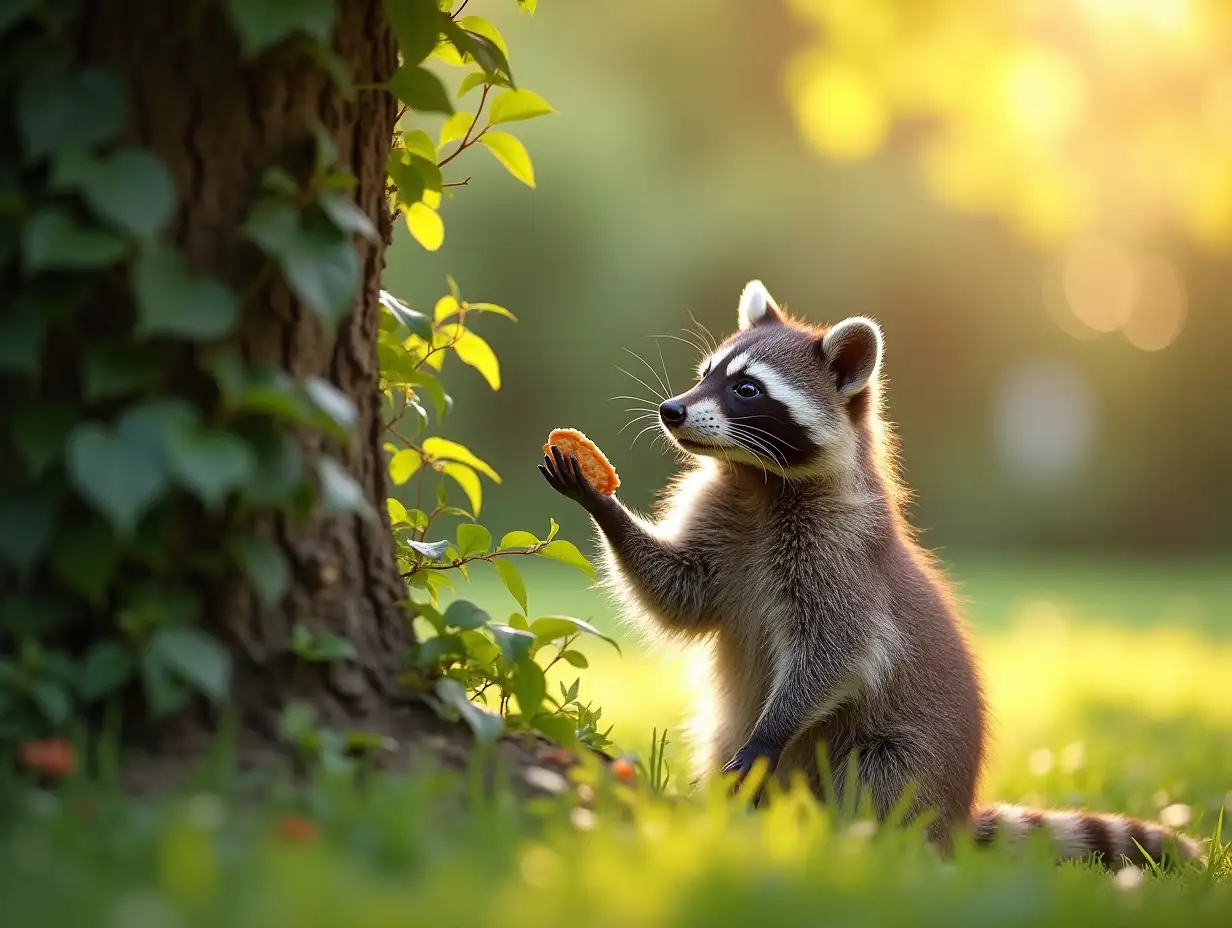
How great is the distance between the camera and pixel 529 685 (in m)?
2.90

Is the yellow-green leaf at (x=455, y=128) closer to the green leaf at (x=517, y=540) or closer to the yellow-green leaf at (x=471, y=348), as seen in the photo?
the yellow-green leaf at (x=471, y=348)

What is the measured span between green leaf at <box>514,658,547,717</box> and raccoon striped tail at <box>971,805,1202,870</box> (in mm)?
1580

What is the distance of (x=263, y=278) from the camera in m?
2.44

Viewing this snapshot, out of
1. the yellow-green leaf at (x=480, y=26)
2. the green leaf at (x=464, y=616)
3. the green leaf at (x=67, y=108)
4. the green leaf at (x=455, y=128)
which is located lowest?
the green leaf at (x=464, y=616)

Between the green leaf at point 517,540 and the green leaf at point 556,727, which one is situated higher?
the green leaf at point 517,540

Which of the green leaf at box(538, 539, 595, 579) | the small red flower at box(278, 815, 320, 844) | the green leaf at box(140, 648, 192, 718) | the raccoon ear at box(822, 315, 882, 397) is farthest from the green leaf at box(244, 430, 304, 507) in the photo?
the raccoon ear at box(822, 315, 882, 397)

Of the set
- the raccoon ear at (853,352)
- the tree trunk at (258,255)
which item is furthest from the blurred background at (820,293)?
the tree trunk at (258,255)

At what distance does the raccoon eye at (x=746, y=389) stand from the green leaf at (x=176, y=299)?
6.82ft

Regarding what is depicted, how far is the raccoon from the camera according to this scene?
3795mm

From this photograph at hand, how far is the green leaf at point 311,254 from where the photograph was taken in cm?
232

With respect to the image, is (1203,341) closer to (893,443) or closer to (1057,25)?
(1057,25)

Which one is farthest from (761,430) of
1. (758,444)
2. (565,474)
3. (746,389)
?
(565,474)

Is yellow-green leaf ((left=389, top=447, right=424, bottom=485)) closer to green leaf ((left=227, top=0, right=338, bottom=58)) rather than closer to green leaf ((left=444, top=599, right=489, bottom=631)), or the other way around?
green leaf ((left=444, top=599, right=489, bottom=631))

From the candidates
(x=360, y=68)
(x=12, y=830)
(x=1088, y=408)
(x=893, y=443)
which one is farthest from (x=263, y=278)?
(x=1088, y=408)
